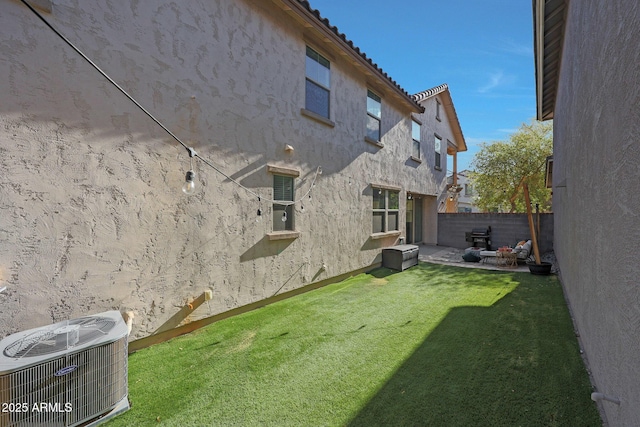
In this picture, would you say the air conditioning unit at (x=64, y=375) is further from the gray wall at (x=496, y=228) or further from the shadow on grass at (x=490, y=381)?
the gray wall at (x=496, y=228)

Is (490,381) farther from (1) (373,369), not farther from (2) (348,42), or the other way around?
(2) (348,42)

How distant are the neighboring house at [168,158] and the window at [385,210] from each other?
6.39ft

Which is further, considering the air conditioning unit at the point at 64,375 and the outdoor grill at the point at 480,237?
the outdoor grill at the point at 480,237

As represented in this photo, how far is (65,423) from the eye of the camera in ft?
8.02

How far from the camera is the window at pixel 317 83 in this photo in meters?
7.05

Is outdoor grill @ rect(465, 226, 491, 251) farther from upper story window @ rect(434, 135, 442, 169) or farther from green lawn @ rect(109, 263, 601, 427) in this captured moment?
green lawn @ rect(109, 263, 601, 427)

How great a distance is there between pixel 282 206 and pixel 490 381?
15.9ft

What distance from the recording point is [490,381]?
10.8ft

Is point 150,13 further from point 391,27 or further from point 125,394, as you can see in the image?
point 391,27

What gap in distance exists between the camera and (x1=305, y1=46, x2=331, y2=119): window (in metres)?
7.05

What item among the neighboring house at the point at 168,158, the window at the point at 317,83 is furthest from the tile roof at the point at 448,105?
the window at the point at 317,83

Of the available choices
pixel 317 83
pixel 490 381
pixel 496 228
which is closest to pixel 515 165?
pixel 496 228

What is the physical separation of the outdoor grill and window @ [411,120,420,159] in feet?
16.5

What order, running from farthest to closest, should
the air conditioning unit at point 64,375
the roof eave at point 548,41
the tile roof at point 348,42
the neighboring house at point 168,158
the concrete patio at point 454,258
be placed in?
the concrete patio at point 454,258 → the tile roof at point 348,42 → the roof eave at point 548,41 → the neighboring house at point 168,158 → the air conditioning unit at point 64,375
